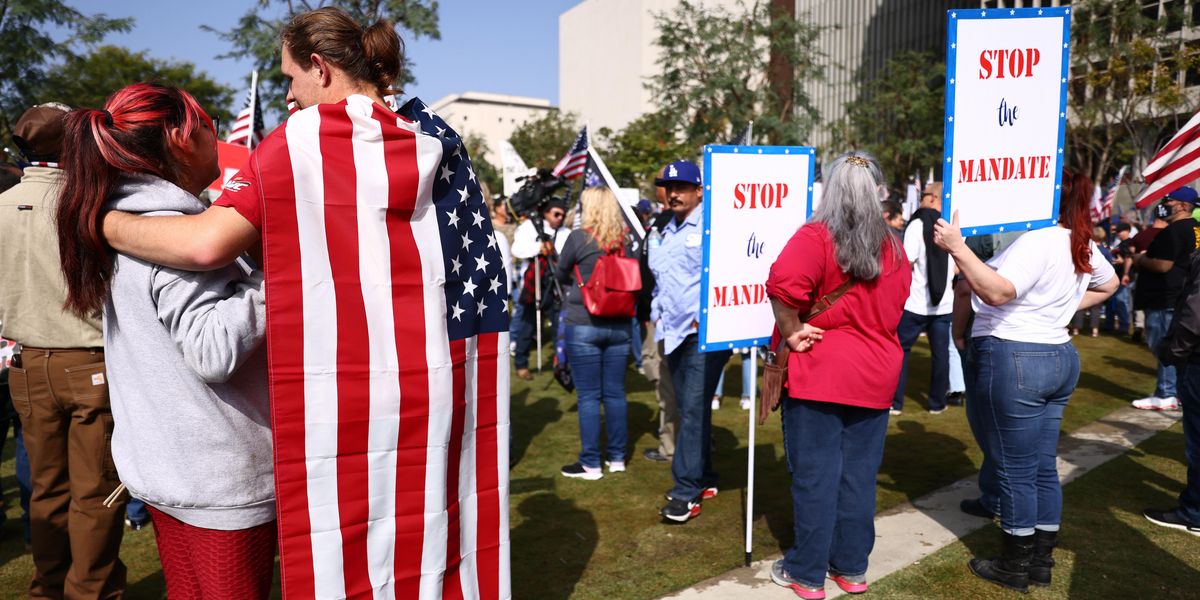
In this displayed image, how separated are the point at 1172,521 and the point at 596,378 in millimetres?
3574

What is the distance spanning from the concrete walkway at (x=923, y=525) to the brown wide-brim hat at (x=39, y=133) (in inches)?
133

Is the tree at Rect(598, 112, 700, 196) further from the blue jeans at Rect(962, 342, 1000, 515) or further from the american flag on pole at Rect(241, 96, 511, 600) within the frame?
the american flag on pole at Rect(241, 96, 511, 600)

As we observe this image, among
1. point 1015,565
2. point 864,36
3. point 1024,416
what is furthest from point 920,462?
point 864,36

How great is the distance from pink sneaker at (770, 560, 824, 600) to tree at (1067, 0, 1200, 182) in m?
21.5

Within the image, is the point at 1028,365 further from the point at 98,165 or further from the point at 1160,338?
the point at 1160,338

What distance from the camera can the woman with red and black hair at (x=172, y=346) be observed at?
189 centimetres

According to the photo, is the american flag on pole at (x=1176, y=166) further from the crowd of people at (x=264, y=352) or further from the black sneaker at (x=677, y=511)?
the black sneaker at (x=677, y=511)

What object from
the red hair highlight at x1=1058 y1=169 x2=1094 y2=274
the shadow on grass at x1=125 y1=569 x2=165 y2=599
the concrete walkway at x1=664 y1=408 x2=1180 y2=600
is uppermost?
the red hair highlight at x1=1058 y1=169 x2=1094 y2=274

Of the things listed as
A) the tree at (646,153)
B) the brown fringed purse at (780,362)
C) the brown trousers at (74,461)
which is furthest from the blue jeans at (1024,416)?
the tree at (646,153)

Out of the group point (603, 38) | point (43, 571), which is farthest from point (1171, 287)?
point (603, 38)

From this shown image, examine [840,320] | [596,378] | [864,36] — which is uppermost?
[864,36]

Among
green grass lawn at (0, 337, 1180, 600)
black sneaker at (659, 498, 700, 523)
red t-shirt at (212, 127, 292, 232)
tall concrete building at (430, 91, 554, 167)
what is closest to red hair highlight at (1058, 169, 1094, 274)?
green grass lawn at (0, 337, 1180, 600)

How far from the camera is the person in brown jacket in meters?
3.19

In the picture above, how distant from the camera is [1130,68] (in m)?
22.0
